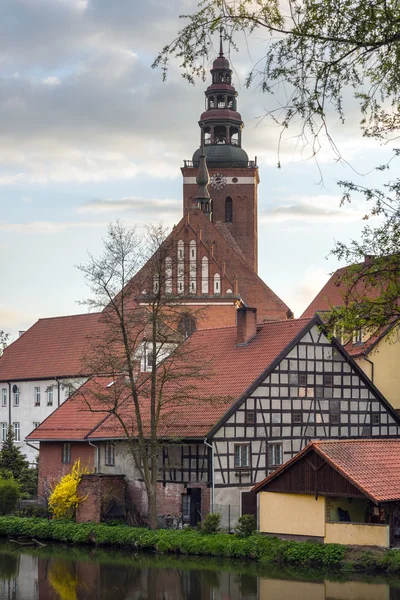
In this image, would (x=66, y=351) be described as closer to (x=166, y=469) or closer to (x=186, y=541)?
(x=166, y=469)

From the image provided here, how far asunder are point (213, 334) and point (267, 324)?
2.37 m

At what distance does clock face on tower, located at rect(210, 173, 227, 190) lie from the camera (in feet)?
248

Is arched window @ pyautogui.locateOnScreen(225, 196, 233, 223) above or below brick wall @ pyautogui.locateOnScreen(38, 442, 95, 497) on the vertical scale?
above

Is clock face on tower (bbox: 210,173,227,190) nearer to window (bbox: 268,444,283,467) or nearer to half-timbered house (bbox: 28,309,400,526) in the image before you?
half-timbered house (bbox: 28,309,400,526)

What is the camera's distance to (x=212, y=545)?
27.1m

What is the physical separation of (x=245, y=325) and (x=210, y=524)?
28.5 ft

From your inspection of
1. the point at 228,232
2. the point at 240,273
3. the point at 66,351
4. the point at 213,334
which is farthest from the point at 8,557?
the point at 228,232

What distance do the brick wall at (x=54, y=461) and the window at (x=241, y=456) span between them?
239 inches

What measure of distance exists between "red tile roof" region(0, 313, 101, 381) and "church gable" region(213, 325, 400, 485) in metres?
14.4

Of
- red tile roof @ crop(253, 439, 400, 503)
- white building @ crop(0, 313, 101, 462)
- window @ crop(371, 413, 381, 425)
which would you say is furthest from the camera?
white building @ crop(0, 313, 101, 462)

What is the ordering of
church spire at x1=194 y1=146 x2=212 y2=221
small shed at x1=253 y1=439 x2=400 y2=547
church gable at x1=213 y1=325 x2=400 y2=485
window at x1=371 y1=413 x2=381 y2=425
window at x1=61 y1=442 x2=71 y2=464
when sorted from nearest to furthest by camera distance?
small shed at x1=253 y1=439 x2=400 y2=547 → church gable at x1=213 y1=325 x2=400 y2=485 → window at x1=371 y1=413 x2=381 y2=425 → window at x1=61 y1=442 x2=71 y2=464 → church spire at x1=194 y1=146 x2=212 y2=221

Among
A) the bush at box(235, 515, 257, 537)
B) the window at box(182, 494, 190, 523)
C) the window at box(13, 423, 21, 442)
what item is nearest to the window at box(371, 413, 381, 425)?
the window at box(182, 494, 190, 523)

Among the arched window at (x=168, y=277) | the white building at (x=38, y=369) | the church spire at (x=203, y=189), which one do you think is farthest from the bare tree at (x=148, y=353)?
the church spire at (x=203, y=189)

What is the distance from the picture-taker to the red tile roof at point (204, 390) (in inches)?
1246
